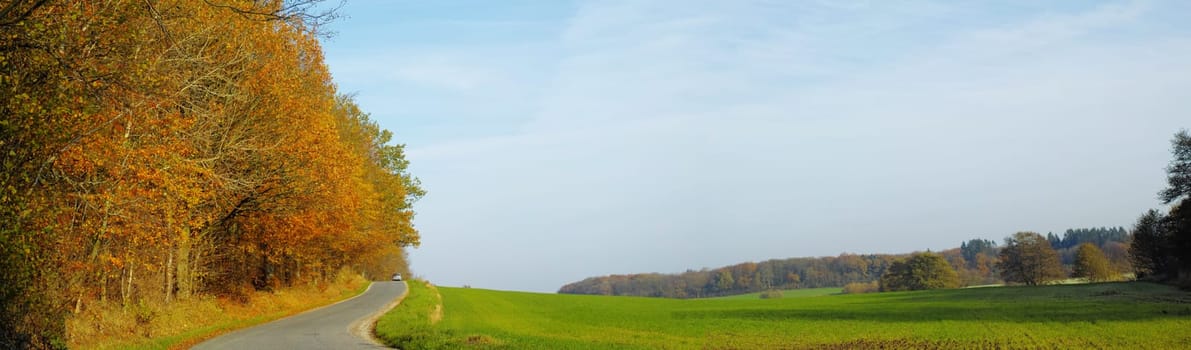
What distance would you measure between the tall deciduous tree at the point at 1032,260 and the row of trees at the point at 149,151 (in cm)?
9677

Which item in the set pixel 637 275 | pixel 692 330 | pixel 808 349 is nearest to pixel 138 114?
pixel 808 349

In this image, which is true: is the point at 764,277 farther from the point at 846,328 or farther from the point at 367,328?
the point at 367,328

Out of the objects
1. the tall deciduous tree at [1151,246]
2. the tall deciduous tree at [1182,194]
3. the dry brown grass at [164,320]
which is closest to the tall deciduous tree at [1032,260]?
the tall deciduous tree at [1151,246]

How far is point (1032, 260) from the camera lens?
103 metres

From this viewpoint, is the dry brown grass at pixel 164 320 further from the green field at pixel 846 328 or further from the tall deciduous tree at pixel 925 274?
the tall deciduous tree at pixel 925 274

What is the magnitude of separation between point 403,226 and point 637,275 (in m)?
117

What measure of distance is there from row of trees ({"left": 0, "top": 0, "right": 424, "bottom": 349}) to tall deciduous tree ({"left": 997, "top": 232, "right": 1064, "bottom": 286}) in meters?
96.8

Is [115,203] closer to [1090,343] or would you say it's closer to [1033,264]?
[1090,343]

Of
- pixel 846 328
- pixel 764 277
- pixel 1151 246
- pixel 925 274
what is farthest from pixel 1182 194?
pixel 764 277

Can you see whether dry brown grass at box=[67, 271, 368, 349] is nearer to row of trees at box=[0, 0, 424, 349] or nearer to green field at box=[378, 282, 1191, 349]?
row of trees at box=[0, 0, 424, 349]

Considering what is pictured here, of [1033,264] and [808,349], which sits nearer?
[808,349]

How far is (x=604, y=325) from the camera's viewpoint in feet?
138

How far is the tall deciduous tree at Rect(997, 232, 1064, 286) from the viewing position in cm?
10181

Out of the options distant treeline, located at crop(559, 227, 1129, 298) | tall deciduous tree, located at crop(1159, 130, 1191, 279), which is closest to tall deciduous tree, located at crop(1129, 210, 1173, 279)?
tall deciduous tree, located at crop(1159, 130, 1191, 279)
